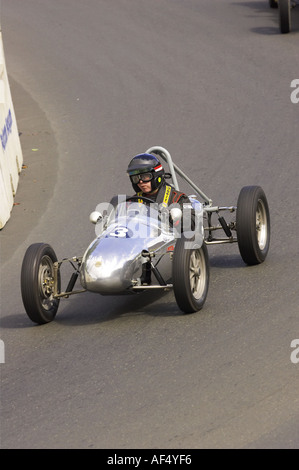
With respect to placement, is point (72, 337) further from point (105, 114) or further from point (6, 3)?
point (6, 3)

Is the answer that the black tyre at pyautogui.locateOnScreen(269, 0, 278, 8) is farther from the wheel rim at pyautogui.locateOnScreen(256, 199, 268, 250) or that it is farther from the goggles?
the goggles

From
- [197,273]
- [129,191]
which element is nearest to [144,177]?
[197,273]

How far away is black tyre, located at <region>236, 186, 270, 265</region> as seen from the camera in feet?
28.2

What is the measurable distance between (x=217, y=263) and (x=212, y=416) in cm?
381

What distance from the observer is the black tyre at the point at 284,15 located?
17.6 meters

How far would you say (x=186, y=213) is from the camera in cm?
883

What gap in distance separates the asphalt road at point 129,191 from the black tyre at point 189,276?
6.4 inches

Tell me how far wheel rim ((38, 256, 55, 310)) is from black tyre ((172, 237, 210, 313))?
130 centimetres
